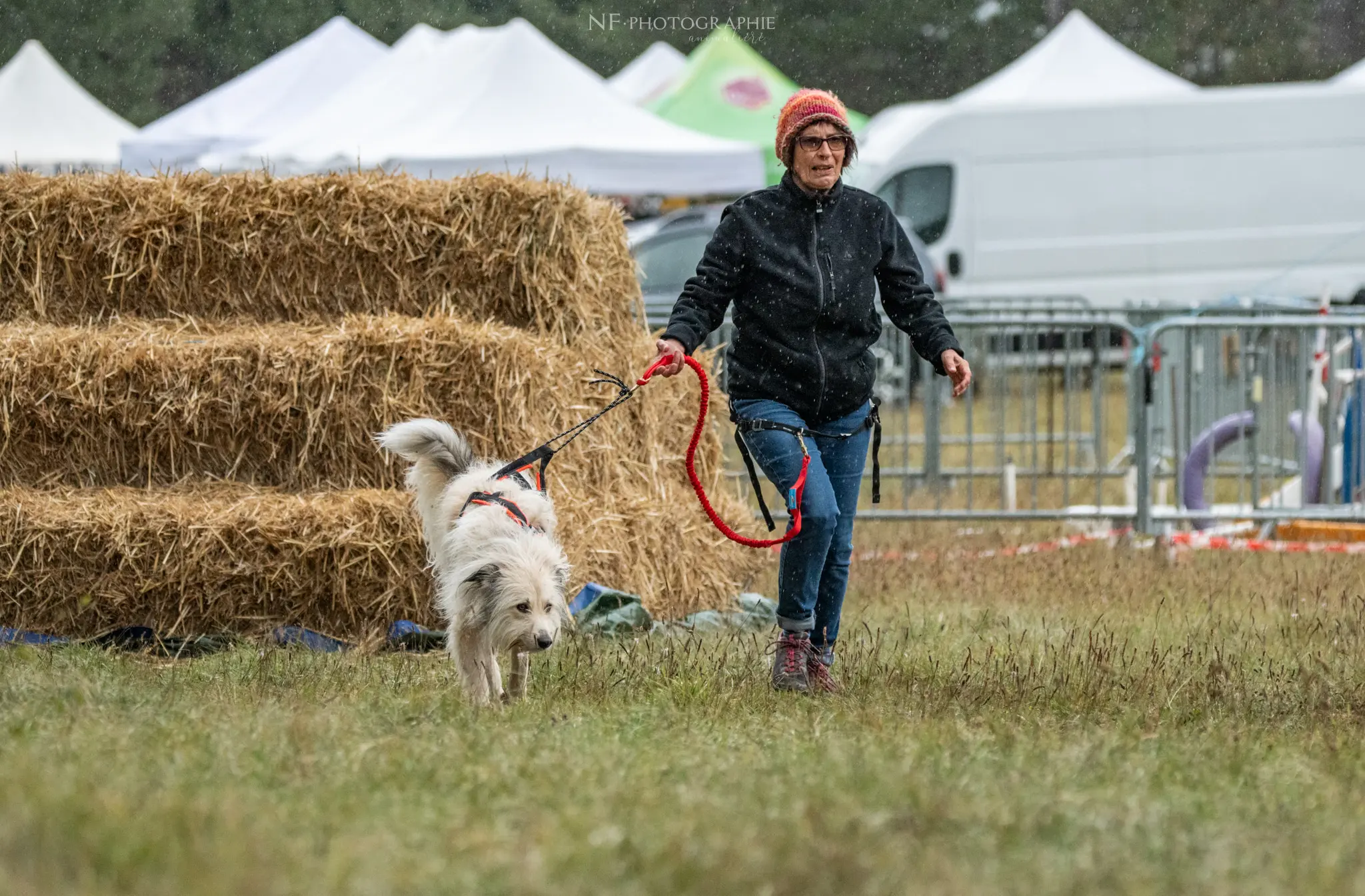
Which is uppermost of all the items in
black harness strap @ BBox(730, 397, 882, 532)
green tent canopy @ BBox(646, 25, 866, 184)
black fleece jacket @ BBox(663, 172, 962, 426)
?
green tent canopy @ BBox(646, 25, 866, 184)

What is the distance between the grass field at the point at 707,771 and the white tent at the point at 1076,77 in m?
17.7

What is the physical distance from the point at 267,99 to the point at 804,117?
832 inches

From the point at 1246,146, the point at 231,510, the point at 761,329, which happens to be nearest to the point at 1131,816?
the point at 761,329

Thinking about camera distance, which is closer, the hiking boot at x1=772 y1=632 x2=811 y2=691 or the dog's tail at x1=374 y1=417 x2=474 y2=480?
the hiking boot at x1=772 y1=632 x2=811 y2=691

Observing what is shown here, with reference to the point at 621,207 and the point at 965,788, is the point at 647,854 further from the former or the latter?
the point at 621,207

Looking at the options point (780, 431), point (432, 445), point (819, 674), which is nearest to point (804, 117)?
point (780, 431)

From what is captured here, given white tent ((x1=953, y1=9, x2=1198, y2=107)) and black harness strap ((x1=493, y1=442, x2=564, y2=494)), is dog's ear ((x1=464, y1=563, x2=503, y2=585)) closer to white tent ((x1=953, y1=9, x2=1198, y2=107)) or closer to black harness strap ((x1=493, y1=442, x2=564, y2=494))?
black harness strap ((x1=493, y1=442, x2=564, y2=494))

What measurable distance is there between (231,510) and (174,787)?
141 inches

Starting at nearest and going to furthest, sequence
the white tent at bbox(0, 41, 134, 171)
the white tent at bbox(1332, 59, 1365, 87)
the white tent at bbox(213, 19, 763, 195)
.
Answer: the white tent at bbox(213, 19, 763, 195), the white tent at bbox(1332, 59, 1365, 87), the white tent at bbox(0, 41, 134, 171)

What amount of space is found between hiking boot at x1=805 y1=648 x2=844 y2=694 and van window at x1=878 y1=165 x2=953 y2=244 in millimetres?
17869

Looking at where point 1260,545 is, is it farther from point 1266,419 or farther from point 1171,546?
point 1266,419

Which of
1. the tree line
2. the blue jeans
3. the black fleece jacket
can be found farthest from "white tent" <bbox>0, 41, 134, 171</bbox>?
the blue jeans

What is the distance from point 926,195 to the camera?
24.0 meters

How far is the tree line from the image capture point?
41406 mm
